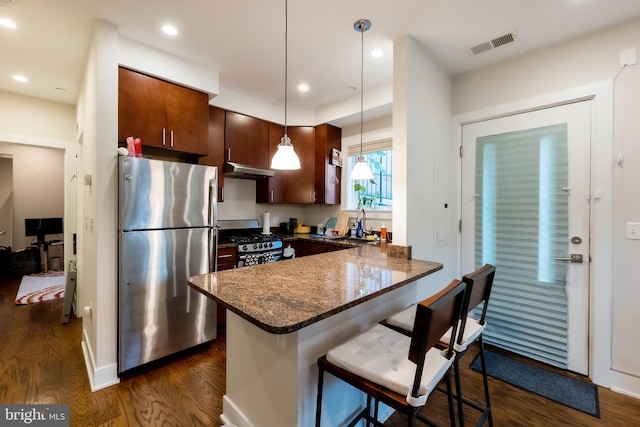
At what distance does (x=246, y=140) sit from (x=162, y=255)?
1791 millimetres

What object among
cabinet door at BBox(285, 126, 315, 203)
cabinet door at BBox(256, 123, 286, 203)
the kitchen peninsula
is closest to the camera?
the kitchen peninsula

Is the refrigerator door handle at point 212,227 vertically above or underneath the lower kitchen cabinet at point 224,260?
above

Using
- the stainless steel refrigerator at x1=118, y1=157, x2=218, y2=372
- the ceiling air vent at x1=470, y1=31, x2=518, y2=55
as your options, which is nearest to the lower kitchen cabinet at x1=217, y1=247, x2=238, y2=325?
the stainless steel refrigerator at x1=118, y1=157, x2=218, y2=372

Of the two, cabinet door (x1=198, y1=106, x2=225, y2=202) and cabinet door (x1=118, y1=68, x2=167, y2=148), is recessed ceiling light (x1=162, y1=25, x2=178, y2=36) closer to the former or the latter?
cabinet door (x1=118, y1=68, x2=167, y2=148)

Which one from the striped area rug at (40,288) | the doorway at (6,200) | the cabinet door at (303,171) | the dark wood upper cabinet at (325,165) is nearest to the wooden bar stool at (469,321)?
the dark wood upper cabinet at (325,165)

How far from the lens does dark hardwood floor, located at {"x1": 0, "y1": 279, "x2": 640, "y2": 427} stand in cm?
176

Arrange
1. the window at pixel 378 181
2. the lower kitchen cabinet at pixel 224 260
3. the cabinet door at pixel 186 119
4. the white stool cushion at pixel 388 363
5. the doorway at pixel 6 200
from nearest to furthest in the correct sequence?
the white stool cushion at pixel 388 363
the cabinet door at pixel 186 119
the lower kitchen cabinet at pixel 224 260
the window at pixel 378 181
the doorway at pixel 6 200

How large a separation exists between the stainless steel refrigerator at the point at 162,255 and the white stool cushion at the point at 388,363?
1750 millimetres

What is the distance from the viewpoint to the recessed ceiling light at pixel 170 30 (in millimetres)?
2143

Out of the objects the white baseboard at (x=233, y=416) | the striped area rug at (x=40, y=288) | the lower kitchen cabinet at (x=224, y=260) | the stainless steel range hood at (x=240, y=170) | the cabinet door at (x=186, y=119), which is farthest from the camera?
the striped area rug at (x=40, y=288)

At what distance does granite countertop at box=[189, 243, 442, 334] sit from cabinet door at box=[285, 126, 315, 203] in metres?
1.89

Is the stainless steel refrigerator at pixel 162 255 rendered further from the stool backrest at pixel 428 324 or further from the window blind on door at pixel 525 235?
the window blind on door at pixel 525 235

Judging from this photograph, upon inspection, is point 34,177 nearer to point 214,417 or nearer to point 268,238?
point 268,238

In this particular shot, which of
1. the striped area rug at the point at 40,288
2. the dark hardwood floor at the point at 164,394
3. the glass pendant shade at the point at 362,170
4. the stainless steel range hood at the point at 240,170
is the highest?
the stainless steel range hood at the point at 240,170
